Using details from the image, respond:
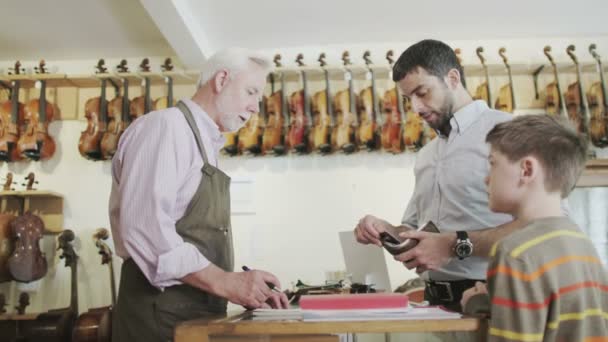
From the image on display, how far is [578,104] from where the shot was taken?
4.42 m

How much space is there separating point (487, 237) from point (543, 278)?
1.71ft

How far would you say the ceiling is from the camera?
4.03 meters

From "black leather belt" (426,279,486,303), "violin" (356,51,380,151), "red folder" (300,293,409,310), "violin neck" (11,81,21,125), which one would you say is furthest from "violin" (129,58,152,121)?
"red folder" (300,293,409,310)

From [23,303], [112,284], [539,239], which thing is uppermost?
[539,239]

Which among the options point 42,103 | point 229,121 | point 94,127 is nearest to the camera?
point 229,121

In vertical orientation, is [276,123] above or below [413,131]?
above

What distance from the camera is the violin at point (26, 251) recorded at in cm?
413

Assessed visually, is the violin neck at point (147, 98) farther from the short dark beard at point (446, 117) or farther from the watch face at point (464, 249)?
the watch face at point (464, 249)

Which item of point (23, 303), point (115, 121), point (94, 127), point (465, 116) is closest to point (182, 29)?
point (115, 121)

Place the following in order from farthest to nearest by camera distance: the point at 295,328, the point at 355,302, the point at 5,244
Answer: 1. the point at 5,244
2. the point at 355,302
3. the point at 295,328

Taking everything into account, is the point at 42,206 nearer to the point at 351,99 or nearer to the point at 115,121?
the point at 115,121

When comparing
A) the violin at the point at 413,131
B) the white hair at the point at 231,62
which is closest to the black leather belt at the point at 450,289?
the white hair at the point at 231,62

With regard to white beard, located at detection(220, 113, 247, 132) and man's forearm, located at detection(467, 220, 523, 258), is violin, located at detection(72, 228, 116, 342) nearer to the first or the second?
white beard, located at detection(220, 113, 247, 132)

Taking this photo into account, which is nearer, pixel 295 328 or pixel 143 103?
pixel 295 328
